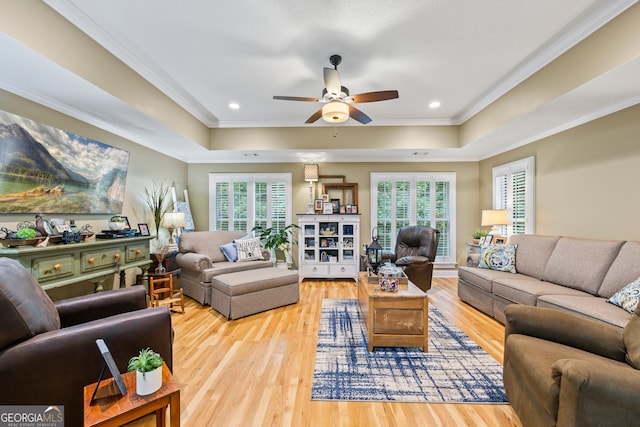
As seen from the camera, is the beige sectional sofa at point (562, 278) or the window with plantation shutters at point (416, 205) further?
the window with plantation shutters at point (416, 205)

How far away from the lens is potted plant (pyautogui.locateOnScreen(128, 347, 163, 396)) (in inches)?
48.0

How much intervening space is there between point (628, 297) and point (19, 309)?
13.7 feet

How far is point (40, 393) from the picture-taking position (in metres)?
1.31

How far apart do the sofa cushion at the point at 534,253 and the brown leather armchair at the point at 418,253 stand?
3.63ft

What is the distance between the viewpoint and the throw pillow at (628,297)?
2.09m

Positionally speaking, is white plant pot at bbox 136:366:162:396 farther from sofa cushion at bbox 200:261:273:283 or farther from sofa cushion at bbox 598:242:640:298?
sofa cushion at bbox 598:242:640:298

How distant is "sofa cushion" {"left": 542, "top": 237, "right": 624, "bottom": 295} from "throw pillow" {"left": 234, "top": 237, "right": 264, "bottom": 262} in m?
4.07

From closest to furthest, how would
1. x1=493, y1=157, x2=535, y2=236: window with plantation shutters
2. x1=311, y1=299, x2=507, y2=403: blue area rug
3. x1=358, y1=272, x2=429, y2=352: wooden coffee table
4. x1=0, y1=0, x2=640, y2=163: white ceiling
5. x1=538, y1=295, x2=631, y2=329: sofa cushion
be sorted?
x1=311, y1=299, x2=507, y2=403: blue area rug → x1=538, y1=295, x2=631, y2=329: sofa cushion → x1=0, y1=0, x2=640, y2=163: white ceiling → x1=358, y1=272, x2=429, y2=352: wooden coffee table → x1=493, y1=157, x2=535, y2=236: window with plantation shutters

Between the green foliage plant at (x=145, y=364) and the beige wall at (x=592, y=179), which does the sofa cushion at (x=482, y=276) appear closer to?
the beige wall at (x=592, y=179)

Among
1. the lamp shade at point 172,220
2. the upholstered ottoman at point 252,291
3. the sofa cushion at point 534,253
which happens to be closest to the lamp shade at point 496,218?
the sofa cushion at point 534,253

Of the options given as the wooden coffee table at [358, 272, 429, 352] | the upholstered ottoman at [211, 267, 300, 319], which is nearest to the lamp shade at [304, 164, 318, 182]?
the upholstered ottoman at [211, 267, 300, 319]

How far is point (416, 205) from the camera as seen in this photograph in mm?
5484

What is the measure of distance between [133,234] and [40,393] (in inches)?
89.0

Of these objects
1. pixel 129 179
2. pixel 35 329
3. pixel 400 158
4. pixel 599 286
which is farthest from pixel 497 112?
pixel 129 179
